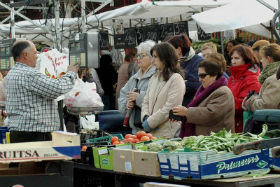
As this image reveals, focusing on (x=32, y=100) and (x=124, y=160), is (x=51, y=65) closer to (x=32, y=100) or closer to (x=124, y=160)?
(x=32, y=100)

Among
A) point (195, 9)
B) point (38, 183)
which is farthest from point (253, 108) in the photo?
point (195, 9)

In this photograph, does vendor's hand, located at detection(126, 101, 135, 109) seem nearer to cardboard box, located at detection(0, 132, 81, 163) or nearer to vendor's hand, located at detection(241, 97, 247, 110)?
vendor's hand, located at detection(241, 97, 247, 110)

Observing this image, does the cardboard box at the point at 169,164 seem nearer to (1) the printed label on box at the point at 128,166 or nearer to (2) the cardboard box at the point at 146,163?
(2) the cardboard box at the point at 146,163

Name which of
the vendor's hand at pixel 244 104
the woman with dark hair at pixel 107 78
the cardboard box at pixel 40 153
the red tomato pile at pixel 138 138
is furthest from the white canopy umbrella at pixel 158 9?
the cardboard box at pixel 40 153

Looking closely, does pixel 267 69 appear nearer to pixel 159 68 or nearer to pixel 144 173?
pixel 159 68

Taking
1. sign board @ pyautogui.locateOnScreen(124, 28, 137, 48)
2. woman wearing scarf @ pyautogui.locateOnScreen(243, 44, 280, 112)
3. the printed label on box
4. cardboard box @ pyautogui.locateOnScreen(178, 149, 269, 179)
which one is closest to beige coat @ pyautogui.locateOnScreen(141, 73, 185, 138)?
woman wearing scarf @ pyautogui.locateOnScreen(243, 44, 280, 112)

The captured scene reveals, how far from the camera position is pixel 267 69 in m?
6.67

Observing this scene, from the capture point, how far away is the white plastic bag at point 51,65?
7004mm

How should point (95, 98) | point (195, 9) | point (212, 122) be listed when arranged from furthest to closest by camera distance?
point (195, 9)
point (95, 98)
point (212, 122)

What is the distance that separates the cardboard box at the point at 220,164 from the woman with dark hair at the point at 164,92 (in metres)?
1.74

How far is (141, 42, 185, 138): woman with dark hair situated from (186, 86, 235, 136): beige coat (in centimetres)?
45

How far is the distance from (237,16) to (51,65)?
439 cm

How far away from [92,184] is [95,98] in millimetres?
1002

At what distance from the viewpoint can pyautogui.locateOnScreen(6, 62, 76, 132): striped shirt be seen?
6.24 metres
